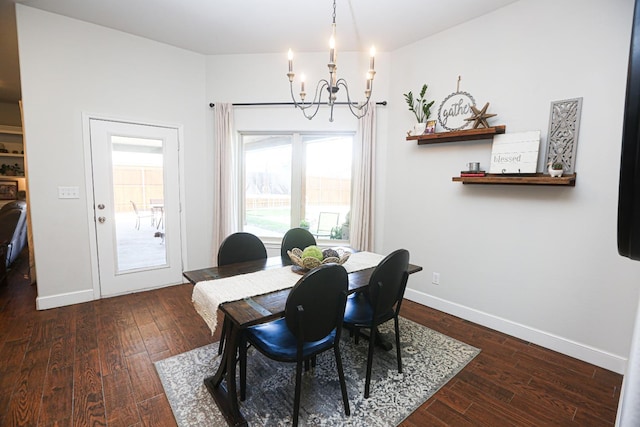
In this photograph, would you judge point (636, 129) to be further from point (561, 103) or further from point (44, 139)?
point (44, 139)

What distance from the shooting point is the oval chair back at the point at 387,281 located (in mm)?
1830

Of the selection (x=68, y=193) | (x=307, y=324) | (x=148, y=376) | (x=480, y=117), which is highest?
(x=480, y=117)

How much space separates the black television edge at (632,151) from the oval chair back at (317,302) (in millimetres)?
1195

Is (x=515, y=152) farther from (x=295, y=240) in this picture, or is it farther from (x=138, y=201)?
(x=138, y=201)

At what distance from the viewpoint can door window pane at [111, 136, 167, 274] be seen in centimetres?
338

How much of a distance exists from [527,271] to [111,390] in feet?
10.9

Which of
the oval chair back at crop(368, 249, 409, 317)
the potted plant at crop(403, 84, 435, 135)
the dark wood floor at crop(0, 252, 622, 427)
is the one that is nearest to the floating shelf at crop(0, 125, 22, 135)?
the dark wood floor at crop(0, 252, 622, 427)

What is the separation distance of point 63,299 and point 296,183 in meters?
2.86

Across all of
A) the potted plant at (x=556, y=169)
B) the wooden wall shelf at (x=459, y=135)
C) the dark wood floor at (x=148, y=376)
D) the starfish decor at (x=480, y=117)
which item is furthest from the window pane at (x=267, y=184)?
the potted plant at (x=556, y=169)

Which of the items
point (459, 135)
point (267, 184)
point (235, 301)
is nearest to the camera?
point (235, 301)

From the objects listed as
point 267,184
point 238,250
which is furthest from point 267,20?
point 238,250

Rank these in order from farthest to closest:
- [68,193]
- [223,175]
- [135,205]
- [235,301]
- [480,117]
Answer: [223,175]
[135,205]
[68,193]
[480,117]
[235,301]

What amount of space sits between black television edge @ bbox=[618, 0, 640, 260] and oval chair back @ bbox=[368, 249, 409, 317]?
1401mm

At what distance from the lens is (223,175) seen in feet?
12.6
